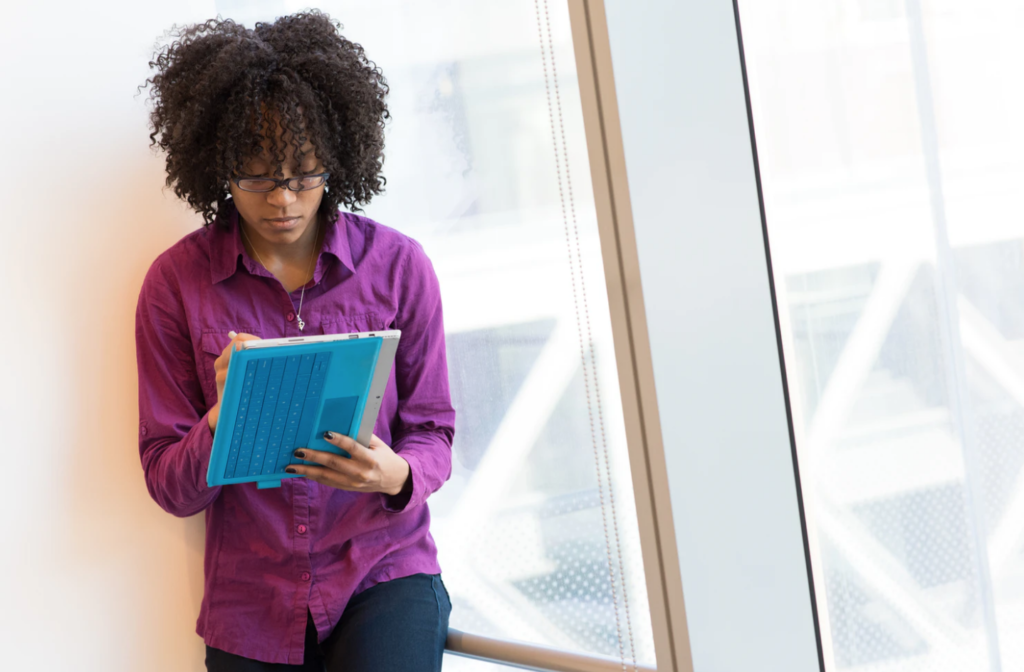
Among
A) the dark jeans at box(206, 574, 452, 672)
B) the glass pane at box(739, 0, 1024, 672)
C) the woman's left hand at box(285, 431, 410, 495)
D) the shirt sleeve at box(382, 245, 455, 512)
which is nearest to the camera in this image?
the glass pane at box(739, 0, 1024, 672)

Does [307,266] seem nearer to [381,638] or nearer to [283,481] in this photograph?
[283,481]

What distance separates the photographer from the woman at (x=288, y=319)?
1282mm

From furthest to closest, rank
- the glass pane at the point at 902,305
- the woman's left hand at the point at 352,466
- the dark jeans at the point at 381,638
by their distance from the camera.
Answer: the dark jeans at the point at 381,638, the woman's left hand at the point at 352,466, the glass pane at the point at 902,305

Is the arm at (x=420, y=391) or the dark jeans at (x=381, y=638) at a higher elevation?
the arm at (x=420, y=391)

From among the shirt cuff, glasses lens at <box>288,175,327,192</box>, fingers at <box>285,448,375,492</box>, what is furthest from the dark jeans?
glasses lens at <box>288,175,327,192</box>

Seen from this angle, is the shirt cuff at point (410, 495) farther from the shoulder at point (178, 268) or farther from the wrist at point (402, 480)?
the shoulder at point (178, 268)

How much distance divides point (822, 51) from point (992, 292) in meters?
0.35

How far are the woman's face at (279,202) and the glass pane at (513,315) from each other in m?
0.32

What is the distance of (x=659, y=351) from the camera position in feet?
3.65

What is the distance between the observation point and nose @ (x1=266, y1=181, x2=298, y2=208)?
4.11 feet

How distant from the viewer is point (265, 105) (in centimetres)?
128

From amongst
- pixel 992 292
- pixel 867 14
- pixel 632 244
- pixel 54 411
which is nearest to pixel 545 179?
pixel 632 244

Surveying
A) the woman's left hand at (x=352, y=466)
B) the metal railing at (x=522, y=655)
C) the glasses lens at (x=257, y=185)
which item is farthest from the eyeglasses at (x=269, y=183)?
the metal railing at (x=522, y=655)

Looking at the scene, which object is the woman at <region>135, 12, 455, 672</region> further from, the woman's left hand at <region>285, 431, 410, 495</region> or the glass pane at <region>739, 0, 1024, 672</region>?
the glass pane at <region>739, 0, 1024, 672</region>
